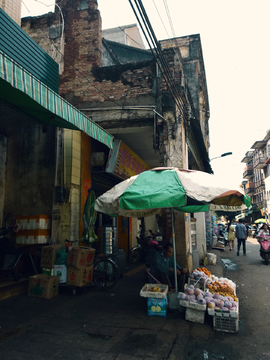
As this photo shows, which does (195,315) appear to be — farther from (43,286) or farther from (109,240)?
(109,240)

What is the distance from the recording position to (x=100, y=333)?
4094 millimetres

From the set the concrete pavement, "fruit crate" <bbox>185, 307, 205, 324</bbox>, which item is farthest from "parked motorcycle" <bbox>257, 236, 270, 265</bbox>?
"fruit crate" <bbox>185, 307, 205, 324</bbox>

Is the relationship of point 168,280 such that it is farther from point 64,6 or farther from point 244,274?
point 64,6

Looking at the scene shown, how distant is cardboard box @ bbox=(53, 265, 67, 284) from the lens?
6.40 m

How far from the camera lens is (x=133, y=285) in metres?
7.35

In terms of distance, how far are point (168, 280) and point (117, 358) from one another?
7.74 ft

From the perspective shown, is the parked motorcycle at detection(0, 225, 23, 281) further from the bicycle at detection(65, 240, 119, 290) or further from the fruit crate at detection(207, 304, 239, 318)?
the fruit crate at detection(207, 304, 239, 318)

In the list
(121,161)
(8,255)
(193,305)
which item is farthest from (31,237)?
(193,305)

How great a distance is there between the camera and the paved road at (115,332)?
346 cm

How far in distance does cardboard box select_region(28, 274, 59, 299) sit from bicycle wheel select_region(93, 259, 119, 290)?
3.88 ft

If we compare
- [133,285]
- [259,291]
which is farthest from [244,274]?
[133,285]

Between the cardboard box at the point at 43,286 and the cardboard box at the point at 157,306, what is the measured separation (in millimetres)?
2463

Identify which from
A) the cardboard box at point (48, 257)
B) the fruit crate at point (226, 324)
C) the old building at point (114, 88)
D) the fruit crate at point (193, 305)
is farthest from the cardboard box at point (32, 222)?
the fruit crate at point (226, 324)

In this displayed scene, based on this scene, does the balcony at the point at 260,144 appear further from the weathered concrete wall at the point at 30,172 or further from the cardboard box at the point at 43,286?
the cardboard box at the point at 43,286
